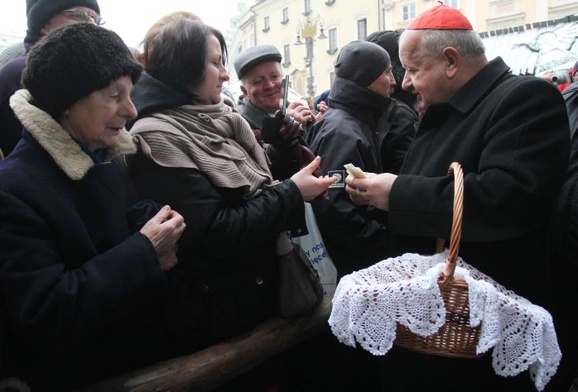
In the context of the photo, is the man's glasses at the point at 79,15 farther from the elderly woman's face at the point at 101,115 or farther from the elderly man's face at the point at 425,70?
the elderly man's face at the point at 425,70

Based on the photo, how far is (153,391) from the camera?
170 cm

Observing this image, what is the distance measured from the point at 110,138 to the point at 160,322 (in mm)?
771

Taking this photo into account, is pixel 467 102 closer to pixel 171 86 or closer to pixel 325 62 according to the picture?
pixel 171 86

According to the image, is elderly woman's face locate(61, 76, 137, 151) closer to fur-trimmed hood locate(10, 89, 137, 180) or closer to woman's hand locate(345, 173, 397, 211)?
fur-trimmed hood locate(10, 89, 137, 180)

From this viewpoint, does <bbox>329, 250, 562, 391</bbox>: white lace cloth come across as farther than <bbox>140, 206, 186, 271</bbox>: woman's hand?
No

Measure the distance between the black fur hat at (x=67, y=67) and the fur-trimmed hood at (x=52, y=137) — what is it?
0.15 ft

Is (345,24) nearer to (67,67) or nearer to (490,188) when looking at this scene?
(490,188)

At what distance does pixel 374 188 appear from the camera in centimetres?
188

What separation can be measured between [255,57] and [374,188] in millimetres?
1572

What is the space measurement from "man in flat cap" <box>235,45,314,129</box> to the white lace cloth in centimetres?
183

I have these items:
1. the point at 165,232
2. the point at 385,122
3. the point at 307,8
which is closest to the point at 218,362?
the point at 165,232

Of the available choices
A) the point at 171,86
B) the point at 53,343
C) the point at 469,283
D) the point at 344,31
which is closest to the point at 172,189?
the point at 171,86

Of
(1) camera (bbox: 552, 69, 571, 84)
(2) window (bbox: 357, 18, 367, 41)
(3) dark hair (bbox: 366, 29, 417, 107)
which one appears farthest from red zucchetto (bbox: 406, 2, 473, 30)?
(2) window (bbox: 357, 18, 367, 41)

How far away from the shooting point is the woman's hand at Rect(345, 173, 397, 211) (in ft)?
6.04
